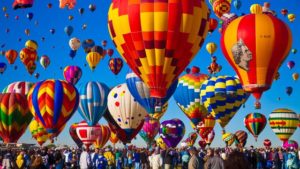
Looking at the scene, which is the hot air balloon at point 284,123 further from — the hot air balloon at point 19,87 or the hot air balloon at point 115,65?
the hot air balloon at point 19,87

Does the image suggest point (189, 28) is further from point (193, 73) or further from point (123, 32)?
point (193, 73)

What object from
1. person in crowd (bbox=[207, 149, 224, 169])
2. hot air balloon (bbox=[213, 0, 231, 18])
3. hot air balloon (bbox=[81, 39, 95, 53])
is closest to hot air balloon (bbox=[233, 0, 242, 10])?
hot air balloon (bbox=[213, 0, 231, 18])

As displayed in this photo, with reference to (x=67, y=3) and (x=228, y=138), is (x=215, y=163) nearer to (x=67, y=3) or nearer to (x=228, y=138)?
(x=67, y=3)

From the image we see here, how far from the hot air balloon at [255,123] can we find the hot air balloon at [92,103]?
35.5 ft

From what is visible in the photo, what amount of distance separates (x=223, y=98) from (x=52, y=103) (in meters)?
10.0

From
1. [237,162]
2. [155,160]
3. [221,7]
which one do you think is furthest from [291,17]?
[237,162]

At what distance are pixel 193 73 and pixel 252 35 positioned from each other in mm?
14207

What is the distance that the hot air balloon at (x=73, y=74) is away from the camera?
3391 cm

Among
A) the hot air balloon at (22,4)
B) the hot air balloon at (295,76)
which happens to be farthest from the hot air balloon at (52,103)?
the hot air balloon at (295,76)

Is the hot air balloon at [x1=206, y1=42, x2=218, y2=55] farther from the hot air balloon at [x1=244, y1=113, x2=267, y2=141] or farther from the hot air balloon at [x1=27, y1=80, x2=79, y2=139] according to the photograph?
the hot air balloon at [x1=27, y1=80, x2=79, y2=139]

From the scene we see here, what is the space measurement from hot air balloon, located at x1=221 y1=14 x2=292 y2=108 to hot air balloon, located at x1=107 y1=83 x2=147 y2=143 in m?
10.8

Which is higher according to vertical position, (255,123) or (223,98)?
(223,98)

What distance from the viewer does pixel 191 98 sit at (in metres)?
30.9

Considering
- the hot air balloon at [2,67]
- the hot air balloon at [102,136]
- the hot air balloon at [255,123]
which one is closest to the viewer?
the hot air balloon at [255,123]
